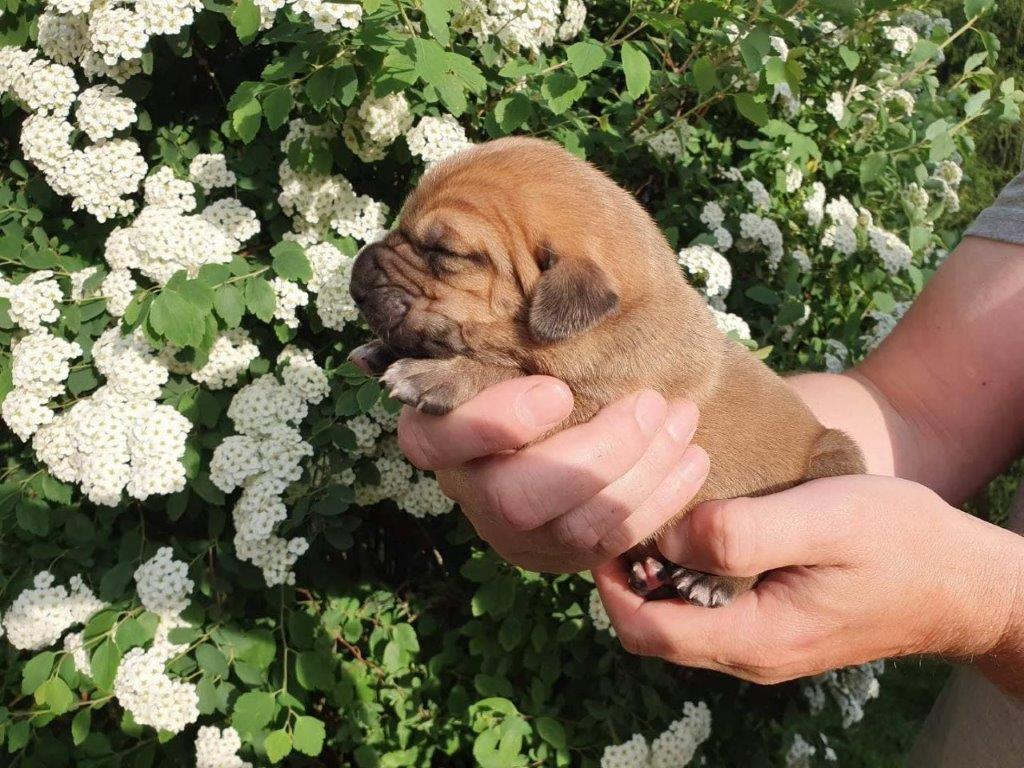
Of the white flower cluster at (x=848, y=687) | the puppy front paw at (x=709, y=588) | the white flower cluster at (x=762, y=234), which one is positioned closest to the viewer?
the puppy front paw at (x=709, y=588)

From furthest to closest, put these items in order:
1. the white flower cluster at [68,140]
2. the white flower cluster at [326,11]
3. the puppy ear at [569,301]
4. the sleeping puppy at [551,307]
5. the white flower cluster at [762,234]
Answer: the white flower cluster at [762,234] < the white flower cluster at [68,140] < the white flower cluster at [326,11] < the sleeping puppy at [551,307] < the puppy ear at [569,301]

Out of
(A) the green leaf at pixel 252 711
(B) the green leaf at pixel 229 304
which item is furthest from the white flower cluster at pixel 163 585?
(B) the green leaf at pixel 229 304

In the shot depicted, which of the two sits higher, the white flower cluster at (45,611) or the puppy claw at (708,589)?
the puppy claw at (708,589)

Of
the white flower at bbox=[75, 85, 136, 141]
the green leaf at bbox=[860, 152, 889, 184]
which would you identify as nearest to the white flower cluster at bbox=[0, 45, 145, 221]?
the white flower at bbox=[75, 85, 136, 141]

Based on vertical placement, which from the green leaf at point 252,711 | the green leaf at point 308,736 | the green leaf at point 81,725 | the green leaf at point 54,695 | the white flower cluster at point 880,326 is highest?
the white flower cluster at point 880,326

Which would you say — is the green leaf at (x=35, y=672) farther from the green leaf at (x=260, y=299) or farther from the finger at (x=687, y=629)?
the finger at (x=687, y=629)

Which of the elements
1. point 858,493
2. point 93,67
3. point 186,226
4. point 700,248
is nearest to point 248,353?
point 186,226

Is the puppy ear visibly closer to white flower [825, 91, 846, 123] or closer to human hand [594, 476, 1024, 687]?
human hand [594, 476, 1024, 687]

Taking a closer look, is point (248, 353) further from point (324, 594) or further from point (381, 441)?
point (324, 594)
